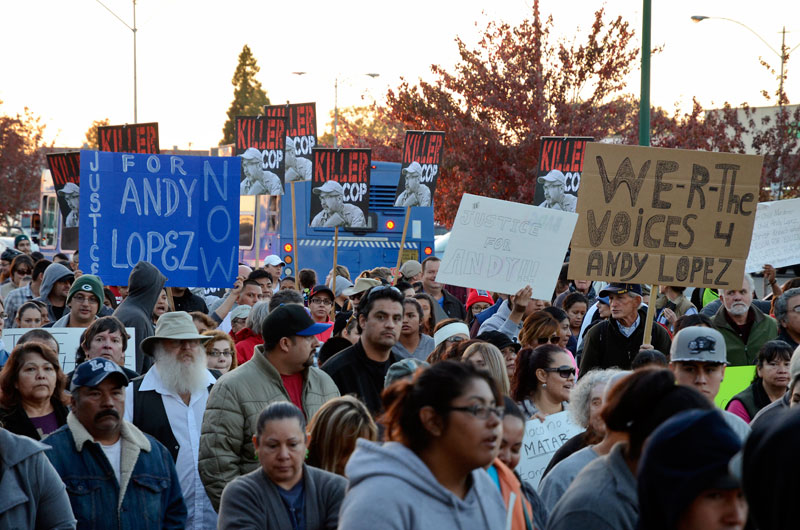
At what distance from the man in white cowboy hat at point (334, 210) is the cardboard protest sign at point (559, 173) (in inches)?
95.5

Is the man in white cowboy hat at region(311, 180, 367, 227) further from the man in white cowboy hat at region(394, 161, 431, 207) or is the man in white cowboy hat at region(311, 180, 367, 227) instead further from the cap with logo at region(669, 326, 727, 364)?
the cap with logo at region(669, 326, 727, 364)

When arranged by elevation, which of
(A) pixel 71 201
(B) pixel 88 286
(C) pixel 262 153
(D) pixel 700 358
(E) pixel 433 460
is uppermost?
(C) pixel 262 153

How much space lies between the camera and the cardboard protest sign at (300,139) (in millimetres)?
15500

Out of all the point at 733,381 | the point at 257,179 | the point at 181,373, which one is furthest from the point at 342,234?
the point at 181,373

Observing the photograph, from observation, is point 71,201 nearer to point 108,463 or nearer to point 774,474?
point 108,463

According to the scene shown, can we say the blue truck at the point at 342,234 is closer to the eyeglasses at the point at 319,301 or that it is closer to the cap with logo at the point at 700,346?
the eyeglasses at the point at 319,301

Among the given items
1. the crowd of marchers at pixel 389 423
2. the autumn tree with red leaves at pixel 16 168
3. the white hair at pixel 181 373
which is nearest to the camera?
the crowd of marchers at pixel 389 423

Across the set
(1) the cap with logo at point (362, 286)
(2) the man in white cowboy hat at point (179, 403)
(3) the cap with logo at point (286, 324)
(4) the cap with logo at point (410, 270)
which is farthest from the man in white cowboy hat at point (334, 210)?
(3) the cap with logo at point (286, 324)

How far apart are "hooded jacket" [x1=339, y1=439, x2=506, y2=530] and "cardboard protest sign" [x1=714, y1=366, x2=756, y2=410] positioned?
4.81 meters

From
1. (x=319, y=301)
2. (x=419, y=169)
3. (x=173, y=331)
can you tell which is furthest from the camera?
(x=419, y=169)

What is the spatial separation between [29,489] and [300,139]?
1174cm

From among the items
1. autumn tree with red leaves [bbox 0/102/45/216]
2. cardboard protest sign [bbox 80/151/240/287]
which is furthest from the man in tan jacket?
autumn tree with red leaves [bbox 0/102/45/216]

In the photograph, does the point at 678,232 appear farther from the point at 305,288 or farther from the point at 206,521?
the point at 305,288

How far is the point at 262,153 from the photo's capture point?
48.7ft
